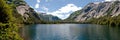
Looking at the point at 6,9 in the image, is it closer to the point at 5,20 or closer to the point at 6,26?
the point at 5,20

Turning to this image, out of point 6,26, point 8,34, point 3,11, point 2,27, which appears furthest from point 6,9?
point 8,34

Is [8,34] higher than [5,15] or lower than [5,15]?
lower

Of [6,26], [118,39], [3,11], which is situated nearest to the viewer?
[6,26]

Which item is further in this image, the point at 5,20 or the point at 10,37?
the point at 5,20

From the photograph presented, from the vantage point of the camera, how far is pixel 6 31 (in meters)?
38.2

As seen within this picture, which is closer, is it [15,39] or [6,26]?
[15,39]

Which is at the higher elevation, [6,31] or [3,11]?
[3,11]

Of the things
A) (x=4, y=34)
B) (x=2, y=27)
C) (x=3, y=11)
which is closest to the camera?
(x=4, y=34)

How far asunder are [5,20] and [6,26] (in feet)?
35.0

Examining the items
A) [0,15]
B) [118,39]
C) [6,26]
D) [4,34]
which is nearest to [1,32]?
[4,34]

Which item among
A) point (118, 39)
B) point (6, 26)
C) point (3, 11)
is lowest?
point (118, 39)

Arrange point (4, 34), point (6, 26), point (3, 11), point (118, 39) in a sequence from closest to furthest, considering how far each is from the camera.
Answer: point (4, 34), point (6, 26), point (3, 11), point (118, 39)

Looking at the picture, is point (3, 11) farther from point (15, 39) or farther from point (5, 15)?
point (15, 39)

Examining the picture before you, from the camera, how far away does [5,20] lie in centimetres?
5350
